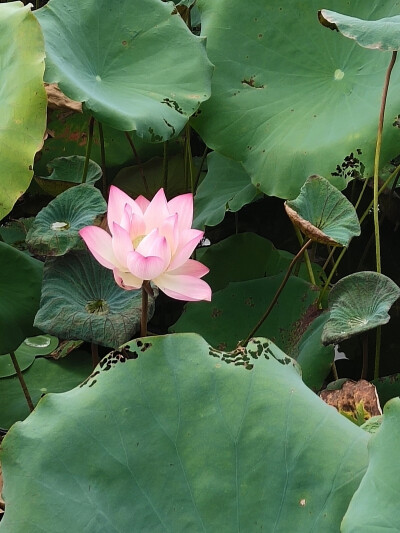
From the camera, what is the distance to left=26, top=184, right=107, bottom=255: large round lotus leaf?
1.32 m

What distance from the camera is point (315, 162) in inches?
57.5

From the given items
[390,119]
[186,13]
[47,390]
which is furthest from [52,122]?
[390,119]

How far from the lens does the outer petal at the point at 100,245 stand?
3.16 ft

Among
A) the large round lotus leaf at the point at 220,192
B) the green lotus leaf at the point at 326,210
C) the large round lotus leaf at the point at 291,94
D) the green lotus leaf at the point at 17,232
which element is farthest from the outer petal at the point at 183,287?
the green lotus leaf at the point at 17,232

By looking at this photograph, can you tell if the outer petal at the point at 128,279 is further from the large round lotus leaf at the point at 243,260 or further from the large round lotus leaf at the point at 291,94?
the large round lotus leaf at the point at 243,260

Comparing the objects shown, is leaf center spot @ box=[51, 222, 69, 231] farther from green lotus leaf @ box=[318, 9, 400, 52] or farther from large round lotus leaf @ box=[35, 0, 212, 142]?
green lotus leaf @ box=[318, 9, 400, 52]

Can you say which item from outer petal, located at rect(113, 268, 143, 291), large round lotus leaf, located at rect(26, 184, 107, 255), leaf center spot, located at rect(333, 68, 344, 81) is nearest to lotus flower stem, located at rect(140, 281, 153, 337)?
outer petal, located at rect(113, 268, 143, 291)

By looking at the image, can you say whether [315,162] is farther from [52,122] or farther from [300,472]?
[52,122]

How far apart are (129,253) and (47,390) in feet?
2.35

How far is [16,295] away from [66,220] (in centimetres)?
19

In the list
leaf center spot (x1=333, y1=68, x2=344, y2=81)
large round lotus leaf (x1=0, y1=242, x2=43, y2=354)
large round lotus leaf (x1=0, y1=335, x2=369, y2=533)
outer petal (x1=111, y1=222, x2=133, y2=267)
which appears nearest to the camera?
large round lotus leaf (x1=0, y1=335, x2=369, y2=533)

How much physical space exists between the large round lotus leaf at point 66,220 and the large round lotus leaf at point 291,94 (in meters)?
0.33

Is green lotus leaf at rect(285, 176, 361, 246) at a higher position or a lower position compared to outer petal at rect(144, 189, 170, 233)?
lower

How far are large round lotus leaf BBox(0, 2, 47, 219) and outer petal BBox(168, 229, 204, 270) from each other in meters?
0.37
